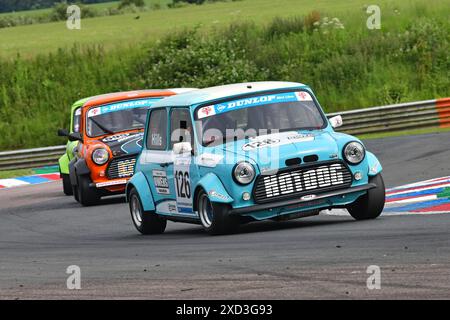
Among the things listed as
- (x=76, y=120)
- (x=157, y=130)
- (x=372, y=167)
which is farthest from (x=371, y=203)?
(x=76, y=120)

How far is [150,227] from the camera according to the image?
13562 millimetres

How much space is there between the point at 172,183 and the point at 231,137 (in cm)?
98

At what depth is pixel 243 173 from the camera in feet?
37.5

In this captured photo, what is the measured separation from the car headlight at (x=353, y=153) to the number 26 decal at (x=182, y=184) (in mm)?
1679

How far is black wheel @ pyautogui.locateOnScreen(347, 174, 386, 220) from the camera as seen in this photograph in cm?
1193

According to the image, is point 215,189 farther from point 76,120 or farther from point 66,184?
point 66,184

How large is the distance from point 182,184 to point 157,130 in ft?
3.57

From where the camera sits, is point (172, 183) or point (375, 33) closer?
point (172, 183)

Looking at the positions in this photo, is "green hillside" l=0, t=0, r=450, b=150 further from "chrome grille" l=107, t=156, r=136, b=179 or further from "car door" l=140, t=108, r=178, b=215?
"car door" l=140, t=108, r=178, b=215

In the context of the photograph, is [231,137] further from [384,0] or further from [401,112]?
[384,0]

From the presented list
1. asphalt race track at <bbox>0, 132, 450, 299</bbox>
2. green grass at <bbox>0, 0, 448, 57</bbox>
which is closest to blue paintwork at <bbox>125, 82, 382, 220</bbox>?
asphalt race track at <bbox>0, 132, 450, 299</bbox>

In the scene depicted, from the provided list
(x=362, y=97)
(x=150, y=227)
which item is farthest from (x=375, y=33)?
(x=150, y=227)

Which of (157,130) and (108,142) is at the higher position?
(157,130)
